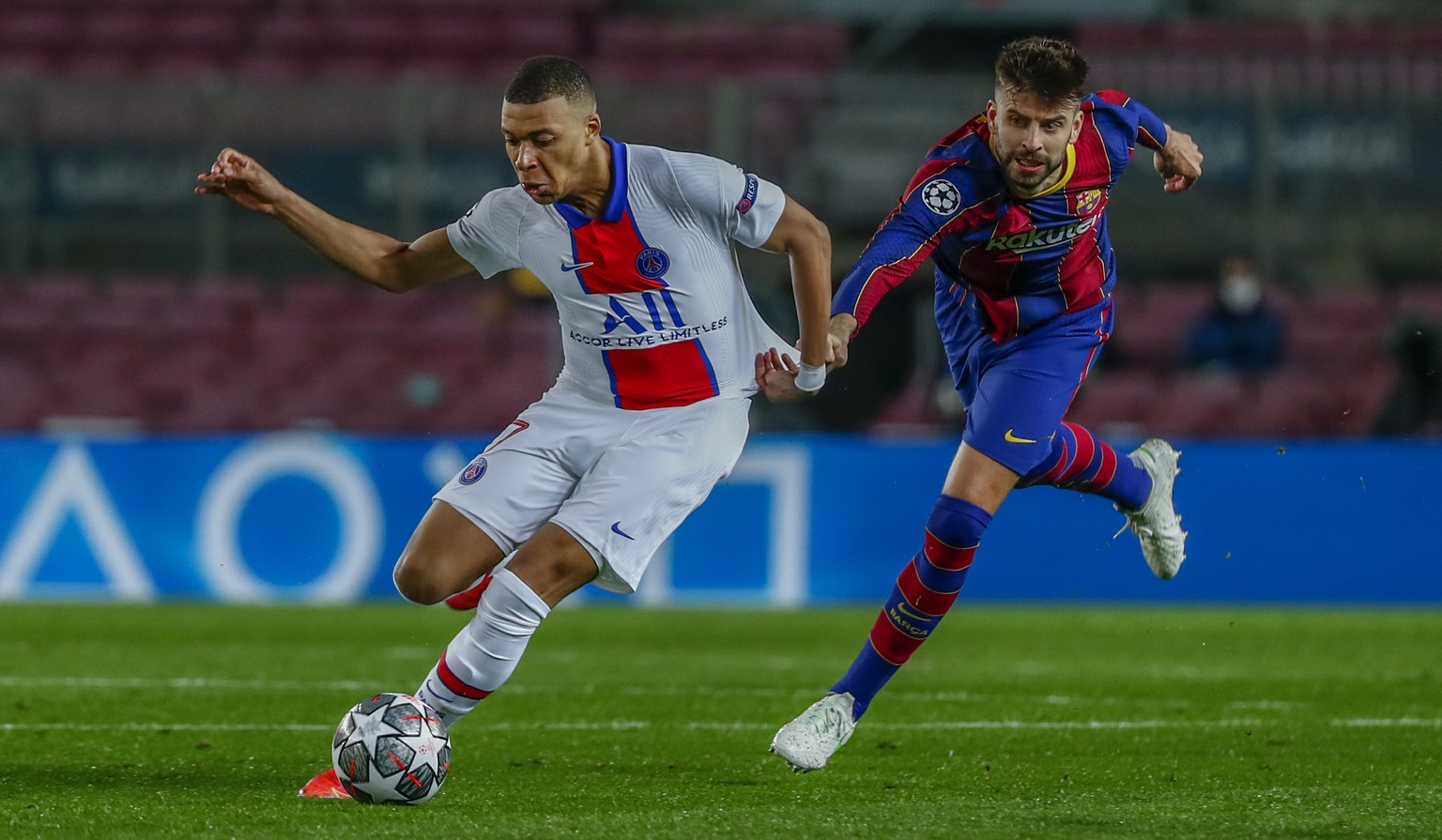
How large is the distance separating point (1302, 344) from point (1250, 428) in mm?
1070

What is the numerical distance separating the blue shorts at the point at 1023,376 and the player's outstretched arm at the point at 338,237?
1730 millimetres

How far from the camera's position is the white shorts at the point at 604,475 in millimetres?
5426

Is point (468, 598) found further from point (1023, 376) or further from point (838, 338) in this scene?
point (1023, 376)

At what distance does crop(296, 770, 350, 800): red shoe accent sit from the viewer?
5.29 metres

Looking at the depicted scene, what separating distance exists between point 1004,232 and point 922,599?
46.8 inches

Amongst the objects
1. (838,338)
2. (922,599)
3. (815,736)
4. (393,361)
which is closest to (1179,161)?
(838,338)

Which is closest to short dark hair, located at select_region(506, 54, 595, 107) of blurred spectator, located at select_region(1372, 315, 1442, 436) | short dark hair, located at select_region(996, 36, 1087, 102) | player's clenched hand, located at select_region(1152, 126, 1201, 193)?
short dark hair, located at select_region(996, 36, 1087, 102)

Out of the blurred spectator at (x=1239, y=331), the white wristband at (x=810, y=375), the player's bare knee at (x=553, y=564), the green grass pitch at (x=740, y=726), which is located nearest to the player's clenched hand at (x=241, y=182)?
the player's bare knee at (x=553, y=564)

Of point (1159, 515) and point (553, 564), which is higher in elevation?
point (553, 564)

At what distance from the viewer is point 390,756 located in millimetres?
5129

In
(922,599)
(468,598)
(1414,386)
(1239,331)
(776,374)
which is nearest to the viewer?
(776,374)

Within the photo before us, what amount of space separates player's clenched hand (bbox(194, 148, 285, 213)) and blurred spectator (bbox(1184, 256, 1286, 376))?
32.5 feet

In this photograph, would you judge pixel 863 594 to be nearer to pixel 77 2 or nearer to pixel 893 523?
pixel 893 523

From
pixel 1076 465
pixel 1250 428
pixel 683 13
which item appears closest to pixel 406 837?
pixel 1076 465
